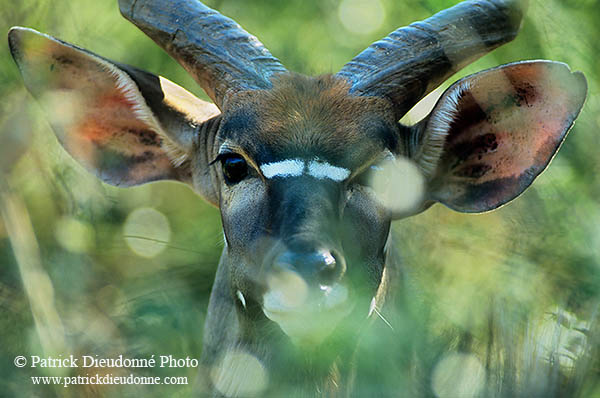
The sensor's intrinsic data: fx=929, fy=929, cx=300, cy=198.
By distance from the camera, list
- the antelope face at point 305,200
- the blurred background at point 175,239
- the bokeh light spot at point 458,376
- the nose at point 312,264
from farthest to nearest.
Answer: the blurred background at point 175,239, the bokeh light spot at point 458,376, the antelope face at point 305,200, the nose at point 312,264

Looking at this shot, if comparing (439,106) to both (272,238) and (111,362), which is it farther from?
(111,362)

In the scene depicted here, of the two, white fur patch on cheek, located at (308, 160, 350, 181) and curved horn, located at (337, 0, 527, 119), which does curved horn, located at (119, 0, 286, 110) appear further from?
white fur patch on cheek, located at (308, 160, 350, 181)

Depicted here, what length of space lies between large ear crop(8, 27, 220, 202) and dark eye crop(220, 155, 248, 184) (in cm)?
52

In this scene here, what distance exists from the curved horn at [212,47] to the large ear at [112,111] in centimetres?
26

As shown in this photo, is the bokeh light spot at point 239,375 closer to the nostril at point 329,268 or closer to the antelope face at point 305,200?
the antelope face at point 305,200

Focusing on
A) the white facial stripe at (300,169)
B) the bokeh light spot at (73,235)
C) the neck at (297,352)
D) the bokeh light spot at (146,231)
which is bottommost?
the bokeh light spot at (146,231)

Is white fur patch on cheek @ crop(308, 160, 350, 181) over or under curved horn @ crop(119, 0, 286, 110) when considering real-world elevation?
under

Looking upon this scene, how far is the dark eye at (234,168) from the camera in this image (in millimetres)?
4957

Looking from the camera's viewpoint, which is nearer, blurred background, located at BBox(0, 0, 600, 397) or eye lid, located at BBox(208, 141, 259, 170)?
eye lid, located at BBox(208, 141, 259, 170)

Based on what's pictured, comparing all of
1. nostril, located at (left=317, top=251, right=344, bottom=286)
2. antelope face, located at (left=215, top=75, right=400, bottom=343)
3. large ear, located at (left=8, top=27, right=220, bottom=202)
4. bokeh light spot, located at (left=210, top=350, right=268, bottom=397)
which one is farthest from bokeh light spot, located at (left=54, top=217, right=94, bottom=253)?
nostril, located at (left=317, top=251, right=344, bottom=286)

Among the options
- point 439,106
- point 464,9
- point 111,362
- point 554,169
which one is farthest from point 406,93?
point 111,362

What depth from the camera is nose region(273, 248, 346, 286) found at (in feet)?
14.0

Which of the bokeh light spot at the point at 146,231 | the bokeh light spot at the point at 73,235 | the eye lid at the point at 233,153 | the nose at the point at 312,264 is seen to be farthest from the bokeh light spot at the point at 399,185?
the bokeh light spot at the point at 73,235

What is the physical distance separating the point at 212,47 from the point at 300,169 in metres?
1.01
